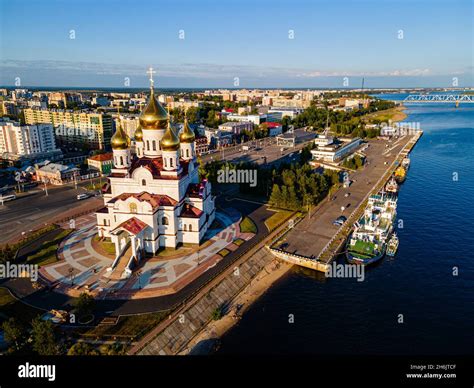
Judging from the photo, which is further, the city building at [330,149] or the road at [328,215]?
the city building at [330,149]

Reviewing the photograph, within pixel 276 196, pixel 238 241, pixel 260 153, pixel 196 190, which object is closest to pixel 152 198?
pixel 196 190

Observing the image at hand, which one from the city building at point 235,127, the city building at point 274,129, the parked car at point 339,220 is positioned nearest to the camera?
the parked car at point 339,220

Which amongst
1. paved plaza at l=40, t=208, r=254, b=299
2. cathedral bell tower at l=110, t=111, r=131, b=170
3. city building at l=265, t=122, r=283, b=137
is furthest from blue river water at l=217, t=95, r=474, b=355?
city building at l=265, t=122, r=283, b=137

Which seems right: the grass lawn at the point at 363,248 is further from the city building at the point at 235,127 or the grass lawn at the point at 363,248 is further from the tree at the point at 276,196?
the city building at the point at 235,127

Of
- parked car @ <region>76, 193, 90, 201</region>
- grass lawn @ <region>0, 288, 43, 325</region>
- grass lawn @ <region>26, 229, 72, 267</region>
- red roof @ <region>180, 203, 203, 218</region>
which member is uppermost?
red roof @ <region>180, 203, 203, 218</region>

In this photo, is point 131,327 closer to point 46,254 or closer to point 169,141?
point 46,254

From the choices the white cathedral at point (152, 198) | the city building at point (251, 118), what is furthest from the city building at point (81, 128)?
the white cathedral at point (152, 198)

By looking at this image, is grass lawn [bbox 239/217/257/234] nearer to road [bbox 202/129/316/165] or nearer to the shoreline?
the shoreline
